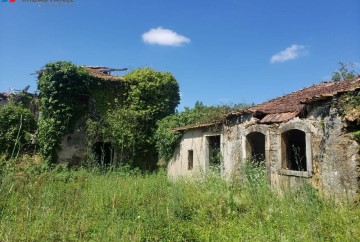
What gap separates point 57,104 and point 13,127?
2.71 m

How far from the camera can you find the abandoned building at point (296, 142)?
6699 mm

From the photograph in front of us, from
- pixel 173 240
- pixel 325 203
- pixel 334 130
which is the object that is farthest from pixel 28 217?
pixel 334 130

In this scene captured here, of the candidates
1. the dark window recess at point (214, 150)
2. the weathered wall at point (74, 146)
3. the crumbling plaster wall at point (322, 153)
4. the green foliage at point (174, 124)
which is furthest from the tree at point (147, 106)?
the crumbling plaster wall at point (322, 153)

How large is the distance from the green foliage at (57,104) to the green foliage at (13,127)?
0.90 m

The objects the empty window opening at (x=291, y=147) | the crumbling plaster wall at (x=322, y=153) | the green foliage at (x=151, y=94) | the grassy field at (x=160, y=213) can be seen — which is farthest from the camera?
the green foliage at (x=151, y=94)

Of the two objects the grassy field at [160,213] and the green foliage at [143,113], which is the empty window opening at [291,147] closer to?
the grassy field at [160,213]

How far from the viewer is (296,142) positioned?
9227 millimetres

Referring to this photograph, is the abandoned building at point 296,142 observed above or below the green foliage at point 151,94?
below

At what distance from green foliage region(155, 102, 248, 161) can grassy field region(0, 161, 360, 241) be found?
20.6 ft

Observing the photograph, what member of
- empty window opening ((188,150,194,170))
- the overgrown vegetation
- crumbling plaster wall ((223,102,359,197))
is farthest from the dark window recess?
the overgrown vegetation

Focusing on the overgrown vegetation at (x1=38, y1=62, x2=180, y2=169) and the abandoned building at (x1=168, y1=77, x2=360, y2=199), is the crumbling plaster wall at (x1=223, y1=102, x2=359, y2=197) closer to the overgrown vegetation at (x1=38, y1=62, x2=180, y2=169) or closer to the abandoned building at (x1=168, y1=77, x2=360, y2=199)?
the abandoned building at (x1=168, y1=77, x2=360, y2=199)

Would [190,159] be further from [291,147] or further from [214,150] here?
[291,147]

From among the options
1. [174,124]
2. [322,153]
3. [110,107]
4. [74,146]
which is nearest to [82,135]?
[74,146]

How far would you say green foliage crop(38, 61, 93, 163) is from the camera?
15.3 m
